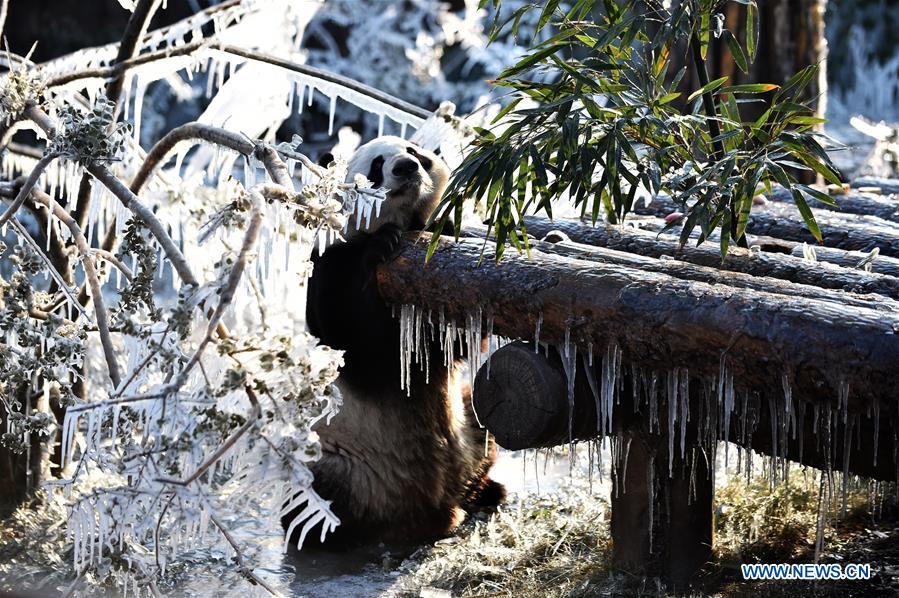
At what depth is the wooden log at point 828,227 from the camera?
353 centimetres

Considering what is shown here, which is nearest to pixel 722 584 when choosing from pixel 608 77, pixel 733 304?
pixel 733 304

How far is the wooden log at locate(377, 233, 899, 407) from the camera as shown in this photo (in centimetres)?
218

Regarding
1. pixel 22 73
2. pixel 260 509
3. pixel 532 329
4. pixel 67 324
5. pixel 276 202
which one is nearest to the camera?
pixel 276 202

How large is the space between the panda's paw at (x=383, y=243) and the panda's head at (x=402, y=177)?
10cm

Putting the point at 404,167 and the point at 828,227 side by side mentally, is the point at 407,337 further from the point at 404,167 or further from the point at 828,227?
the point at 828,227

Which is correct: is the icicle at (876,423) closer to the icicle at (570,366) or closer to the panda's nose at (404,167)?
the icicle at (570,366)

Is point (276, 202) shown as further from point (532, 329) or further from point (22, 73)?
point (22, 73)

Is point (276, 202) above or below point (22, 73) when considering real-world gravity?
below

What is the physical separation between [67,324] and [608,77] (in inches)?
74.4

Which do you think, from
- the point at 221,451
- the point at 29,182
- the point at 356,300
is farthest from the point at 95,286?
the point at 221,451

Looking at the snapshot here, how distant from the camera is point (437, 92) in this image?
1111 centimetres

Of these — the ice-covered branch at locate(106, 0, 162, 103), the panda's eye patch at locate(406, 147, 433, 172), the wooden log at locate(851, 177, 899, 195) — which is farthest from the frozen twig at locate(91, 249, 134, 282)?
the wooden log at locate(851, 177, 899, 195)

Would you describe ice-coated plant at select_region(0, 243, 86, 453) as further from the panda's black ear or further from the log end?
the log end

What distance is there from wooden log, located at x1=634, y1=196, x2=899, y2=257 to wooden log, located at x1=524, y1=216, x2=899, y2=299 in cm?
69
